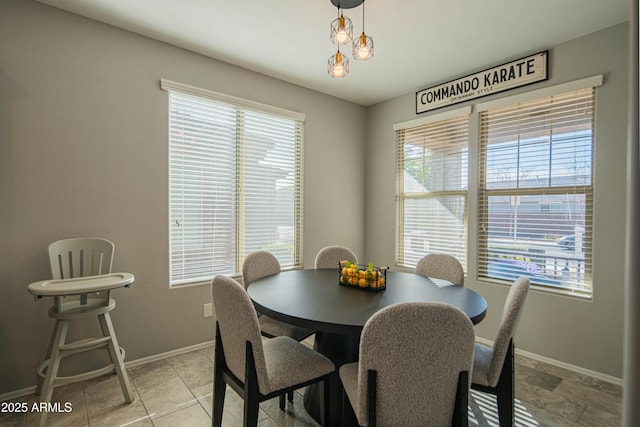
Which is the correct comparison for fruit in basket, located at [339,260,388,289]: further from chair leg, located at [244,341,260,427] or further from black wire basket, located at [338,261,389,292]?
chair leg, located at [244,341,260,427]

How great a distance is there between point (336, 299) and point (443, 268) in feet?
3.74

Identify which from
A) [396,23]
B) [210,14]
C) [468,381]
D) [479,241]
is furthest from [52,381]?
[479,241]

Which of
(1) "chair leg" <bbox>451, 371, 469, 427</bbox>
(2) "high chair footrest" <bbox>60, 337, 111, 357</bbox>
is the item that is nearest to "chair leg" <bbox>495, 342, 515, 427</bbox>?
(1) "chair leg" <bbox>451, 371, 469, 427</bbox>

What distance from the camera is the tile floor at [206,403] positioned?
1896mm

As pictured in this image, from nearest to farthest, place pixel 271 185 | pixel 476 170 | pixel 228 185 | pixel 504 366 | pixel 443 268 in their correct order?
pixel 504 366
pixel 443 268
pixel 228 185
pixel 476 170
pixel 271 185

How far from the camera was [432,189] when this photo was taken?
3.64 meters

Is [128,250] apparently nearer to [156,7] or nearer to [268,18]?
[156,7]

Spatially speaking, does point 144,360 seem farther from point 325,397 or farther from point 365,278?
point 365,278

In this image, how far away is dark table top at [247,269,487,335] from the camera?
1.42m

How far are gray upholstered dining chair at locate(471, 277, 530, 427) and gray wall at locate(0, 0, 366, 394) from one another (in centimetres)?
237

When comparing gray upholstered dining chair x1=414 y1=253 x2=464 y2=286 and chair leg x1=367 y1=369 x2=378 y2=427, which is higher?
gray upholstered dining chair x1=414 y1=253 x2=464 y2=286

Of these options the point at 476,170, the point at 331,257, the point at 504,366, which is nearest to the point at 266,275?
the point at 331,257

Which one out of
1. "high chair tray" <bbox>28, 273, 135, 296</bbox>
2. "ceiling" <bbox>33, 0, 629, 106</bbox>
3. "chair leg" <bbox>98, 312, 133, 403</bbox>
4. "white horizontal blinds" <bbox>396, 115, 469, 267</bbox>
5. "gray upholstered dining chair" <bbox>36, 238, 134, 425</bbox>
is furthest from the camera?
"white horizontal blinds" <bbox>396, 115, 469, 267</bbox>

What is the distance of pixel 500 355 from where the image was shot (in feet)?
4.69
